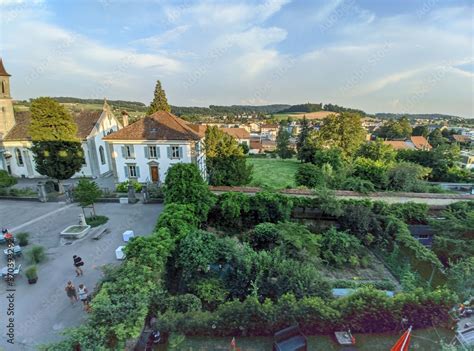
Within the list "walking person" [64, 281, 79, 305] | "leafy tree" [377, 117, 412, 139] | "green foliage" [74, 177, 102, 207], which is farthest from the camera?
"leafy tree" [377, 117, 412, 139]

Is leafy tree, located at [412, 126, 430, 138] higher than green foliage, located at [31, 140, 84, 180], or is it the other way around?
green foliage, located at [31, 140, 84, 180]

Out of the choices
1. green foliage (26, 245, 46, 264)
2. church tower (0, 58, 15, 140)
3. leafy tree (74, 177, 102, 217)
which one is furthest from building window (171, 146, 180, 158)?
church tower (0, 58, 15, 140)

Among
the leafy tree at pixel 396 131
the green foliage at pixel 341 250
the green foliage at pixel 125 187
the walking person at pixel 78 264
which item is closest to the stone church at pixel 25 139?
the green foliage at pixel 125 187

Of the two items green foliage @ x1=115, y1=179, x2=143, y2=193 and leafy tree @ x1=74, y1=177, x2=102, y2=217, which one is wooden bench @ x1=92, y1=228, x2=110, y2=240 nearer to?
leafy tree @ x1=74, y1=177, x2=102, y2=217

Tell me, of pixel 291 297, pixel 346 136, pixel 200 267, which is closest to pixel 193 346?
pixel 200 267

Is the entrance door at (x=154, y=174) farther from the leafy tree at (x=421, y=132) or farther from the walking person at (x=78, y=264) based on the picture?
the leafy tree at (x=421, y=132)

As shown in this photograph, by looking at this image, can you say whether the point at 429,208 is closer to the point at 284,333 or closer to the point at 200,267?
the point at 284,333

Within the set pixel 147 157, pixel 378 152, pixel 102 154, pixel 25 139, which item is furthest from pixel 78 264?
pixel 378 152

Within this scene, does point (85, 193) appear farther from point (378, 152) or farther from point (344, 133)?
point (344, 133)
